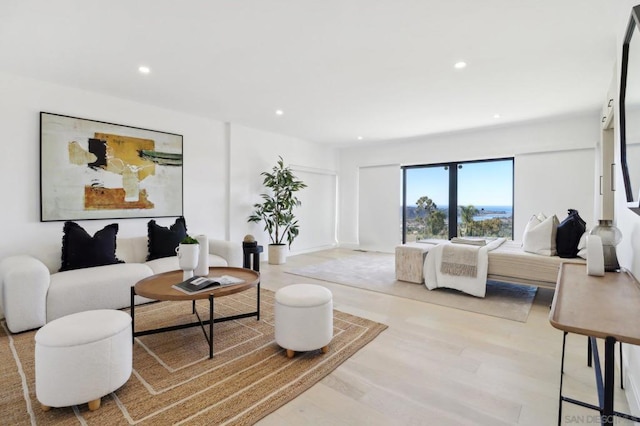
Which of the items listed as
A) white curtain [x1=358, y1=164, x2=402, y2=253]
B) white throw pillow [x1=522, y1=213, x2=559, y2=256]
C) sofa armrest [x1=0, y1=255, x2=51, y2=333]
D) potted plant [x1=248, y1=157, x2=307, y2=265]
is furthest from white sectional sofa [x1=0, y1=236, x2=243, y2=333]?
white curtain [x1=358, y1=164, x2=402, y2=253]

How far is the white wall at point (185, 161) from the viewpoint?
131 inches

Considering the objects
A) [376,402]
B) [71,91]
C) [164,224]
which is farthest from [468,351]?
[71,91]

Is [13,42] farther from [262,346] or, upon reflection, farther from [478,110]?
[478,110]

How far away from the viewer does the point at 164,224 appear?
180 inches

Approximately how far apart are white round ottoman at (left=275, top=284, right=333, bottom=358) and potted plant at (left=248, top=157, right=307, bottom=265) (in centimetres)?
353

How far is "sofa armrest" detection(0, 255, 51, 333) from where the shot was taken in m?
2.61

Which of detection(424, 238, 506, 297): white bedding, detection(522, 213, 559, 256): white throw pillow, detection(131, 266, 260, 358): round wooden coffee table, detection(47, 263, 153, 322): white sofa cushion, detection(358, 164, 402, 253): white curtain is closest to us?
detection(131, 266, 260, 358): round wooden coffee table

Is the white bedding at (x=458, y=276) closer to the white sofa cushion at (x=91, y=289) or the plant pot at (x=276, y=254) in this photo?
the plant pot at (x=276, y=254)

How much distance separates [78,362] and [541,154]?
649cm

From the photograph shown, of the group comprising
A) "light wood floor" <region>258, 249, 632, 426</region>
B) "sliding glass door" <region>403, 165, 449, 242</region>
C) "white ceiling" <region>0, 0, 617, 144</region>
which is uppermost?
"white ceiling" <region>0, 0, 617, 144</region>

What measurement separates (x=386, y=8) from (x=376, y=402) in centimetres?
260

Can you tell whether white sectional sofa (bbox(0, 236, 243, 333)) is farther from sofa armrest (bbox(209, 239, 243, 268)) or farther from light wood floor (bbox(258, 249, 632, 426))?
light wood floor (bbox(258, 249, 632, 426))

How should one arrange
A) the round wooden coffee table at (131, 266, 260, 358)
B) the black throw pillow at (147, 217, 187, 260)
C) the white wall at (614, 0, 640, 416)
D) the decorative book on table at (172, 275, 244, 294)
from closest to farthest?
1. the white wall at (614, 0, 640, 416)
2. the round wooden coffee table at (131, 266, 260, 358)
3. the decorative book on table at (172, 275, 244, 294)
4. the black throw pillow at (147, 217, 187, 260)

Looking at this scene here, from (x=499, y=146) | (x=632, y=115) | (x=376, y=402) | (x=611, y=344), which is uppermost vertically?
(x=499, y=146)
